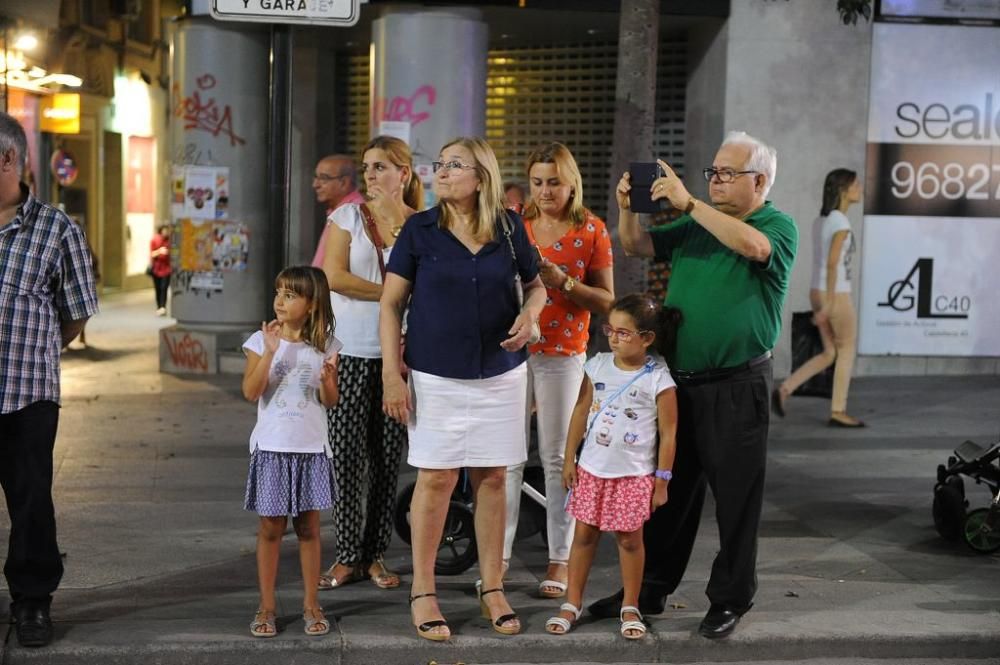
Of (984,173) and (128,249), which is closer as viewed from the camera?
(984,173)

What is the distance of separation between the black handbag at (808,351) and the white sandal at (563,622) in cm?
580

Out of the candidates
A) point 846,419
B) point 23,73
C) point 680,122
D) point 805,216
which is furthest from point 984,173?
point 23,73

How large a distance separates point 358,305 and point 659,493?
156cm

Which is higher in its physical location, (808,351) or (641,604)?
(808,351)

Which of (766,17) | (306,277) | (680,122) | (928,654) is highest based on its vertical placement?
(766,17)

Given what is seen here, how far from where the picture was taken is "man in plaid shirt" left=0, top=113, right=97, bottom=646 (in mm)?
5215

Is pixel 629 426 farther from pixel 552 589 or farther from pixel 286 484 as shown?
pixel 286 484

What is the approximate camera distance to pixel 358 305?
6.17m

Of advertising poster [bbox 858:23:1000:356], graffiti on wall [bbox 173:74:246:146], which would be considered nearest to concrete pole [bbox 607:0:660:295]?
advertising poster [bbox 858:23:1000:356]

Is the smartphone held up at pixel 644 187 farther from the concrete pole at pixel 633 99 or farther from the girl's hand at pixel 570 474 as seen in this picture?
the concrete pole at pixel 633 99

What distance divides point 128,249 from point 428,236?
26988 mm

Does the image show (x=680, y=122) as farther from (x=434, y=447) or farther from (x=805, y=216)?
(x=434, y=447)

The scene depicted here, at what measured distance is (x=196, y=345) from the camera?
14.0m

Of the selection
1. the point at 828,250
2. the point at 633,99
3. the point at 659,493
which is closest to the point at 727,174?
the point at 659,493
